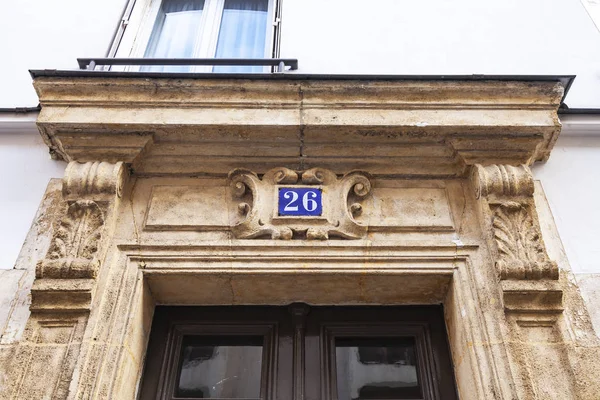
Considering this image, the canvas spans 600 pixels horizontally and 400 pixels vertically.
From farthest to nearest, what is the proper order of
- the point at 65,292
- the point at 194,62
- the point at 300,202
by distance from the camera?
the point at 194,62 → the point at 300,202 → the point at 65,292

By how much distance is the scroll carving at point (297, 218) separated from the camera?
9.82 ft

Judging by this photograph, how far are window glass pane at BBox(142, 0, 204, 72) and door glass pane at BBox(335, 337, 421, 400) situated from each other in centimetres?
227

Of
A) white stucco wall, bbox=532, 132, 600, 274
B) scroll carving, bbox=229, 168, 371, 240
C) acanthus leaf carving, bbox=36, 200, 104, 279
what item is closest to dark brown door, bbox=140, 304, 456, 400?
scroll carving, bbox=229, 168, 371, 240

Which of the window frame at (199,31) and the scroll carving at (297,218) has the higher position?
the window frame at (199,31)

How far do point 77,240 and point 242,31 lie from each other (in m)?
2.24

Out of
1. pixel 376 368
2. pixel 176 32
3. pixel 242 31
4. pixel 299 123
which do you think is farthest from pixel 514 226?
pixel 176 32

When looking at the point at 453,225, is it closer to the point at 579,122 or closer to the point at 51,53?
the point at 579,122

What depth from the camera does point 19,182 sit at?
3.31 m

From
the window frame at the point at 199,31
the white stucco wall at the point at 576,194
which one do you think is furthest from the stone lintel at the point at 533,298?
the window frame at the point at 199,31

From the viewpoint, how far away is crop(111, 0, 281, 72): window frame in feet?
13.5

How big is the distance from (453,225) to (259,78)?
51.9 inches

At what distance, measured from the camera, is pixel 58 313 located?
268 cm

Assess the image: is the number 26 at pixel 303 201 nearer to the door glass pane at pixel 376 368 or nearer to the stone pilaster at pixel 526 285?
the door glass pane at pixel 376 368

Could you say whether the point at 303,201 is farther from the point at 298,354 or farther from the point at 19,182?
the point at 19,182
